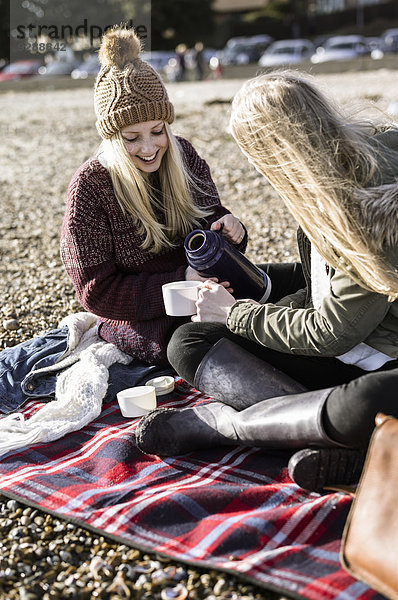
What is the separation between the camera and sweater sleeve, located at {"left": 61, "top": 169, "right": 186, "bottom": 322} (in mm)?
3861

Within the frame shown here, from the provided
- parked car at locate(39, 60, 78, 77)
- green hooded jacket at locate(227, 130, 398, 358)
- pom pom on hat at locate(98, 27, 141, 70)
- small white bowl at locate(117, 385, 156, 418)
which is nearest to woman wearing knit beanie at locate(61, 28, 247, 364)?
pom pom on hat at locate(98, 27, 141, 70)

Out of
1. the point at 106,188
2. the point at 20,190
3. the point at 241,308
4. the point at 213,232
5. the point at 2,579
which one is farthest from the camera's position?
the point at 20,190

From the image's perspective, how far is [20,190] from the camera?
991 centimetres

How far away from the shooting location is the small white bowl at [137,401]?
140 inches

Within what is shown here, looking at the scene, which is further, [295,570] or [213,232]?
[213,232]

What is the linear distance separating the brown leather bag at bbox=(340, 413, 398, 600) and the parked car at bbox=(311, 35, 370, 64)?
30502 millimetres

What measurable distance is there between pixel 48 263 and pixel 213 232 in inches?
121

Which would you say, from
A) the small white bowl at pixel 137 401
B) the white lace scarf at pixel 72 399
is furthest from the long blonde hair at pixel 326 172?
the white lace scarf at pixel 72 399

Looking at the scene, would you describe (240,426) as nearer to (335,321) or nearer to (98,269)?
(335,321)

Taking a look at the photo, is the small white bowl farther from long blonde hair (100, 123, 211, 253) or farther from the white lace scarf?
long blonde hair (100, 123, 211, 253)

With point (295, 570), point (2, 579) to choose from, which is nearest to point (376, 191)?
point (295, 570)

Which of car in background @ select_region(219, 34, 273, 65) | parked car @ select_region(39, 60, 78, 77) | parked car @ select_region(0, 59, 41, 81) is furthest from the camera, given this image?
car in background @ select_region(219, 34, 273, 65)

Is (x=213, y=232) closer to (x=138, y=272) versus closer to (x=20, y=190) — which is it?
(x=138, y=272)

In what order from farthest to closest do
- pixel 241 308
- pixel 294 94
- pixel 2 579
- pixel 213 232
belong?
1. pixel 213 232
2. pixel 241 308
3. pixel 294 94
4. pixel 2 579
